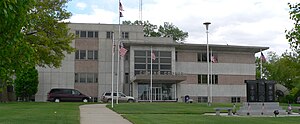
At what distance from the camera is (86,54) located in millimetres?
63438

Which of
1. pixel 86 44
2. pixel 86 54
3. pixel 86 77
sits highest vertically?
pixel 86 44

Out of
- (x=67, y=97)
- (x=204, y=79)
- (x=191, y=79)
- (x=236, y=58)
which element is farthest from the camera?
(x=236, y=58)

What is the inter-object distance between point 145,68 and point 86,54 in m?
9.01

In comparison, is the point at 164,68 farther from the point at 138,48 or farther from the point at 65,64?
the point at 65,64

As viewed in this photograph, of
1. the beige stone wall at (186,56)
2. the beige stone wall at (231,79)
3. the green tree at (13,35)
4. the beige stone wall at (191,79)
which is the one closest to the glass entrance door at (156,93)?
the beige stone wall at (191,79)

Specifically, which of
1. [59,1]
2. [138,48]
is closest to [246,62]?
[138,48]

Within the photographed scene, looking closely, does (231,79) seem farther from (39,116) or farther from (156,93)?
(39,116)

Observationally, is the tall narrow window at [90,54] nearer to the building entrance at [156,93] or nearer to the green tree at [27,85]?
the building entrance at [156,93]

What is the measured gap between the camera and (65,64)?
62906mm

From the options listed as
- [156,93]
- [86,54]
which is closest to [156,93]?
[156,93]

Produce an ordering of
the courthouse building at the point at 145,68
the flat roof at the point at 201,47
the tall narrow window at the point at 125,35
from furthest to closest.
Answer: the tall narrow window at the point at 125,35
the courthouse building at the point at 145,68
the flat roof at the point at 201,47

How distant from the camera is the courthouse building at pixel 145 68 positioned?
202 feet

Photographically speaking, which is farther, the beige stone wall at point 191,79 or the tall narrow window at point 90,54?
the beige stone wall at point 191,79

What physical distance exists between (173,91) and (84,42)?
14.6 metres
